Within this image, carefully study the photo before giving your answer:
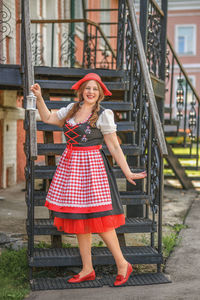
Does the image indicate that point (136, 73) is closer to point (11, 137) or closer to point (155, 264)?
point (155, 264)

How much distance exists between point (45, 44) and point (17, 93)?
1660mm

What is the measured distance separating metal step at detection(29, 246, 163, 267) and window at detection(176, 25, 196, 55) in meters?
26.5

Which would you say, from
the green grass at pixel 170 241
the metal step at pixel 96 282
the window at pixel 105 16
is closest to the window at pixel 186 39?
the window at pixel 105 16

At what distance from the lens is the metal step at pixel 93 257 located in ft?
13.4

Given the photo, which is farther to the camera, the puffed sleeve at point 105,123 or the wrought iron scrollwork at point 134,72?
the wrought iron scrollwork at point 134,72

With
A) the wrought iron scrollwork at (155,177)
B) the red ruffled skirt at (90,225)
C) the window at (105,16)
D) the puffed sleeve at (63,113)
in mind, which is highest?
the window at (105,16)

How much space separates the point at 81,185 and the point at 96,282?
0.83 meters

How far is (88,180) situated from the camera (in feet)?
12.5

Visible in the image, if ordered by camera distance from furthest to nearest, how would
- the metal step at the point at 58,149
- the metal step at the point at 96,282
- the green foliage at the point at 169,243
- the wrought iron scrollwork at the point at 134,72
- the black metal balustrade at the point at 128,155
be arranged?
the wrought iron scrollwork at the point at 134,72
the green foliage at the point at 169,243
the metal step at the point at 58,149
the black metal balustrade at the point at 128,155
the metal step at the point at 96,282

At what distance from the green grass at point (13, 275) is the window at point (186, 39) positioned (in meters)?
26.5

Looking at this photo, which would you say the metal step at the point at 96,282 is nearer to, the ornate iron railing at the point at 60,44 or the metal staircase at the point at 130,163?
the metal staircase at the point at 130,163

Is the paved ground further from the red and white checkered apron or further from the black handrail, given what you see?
the black handrail

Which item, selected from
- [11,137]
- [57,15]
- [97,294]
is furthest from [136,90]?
[57,15]

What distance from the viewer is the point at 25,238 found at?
5.41 metres
